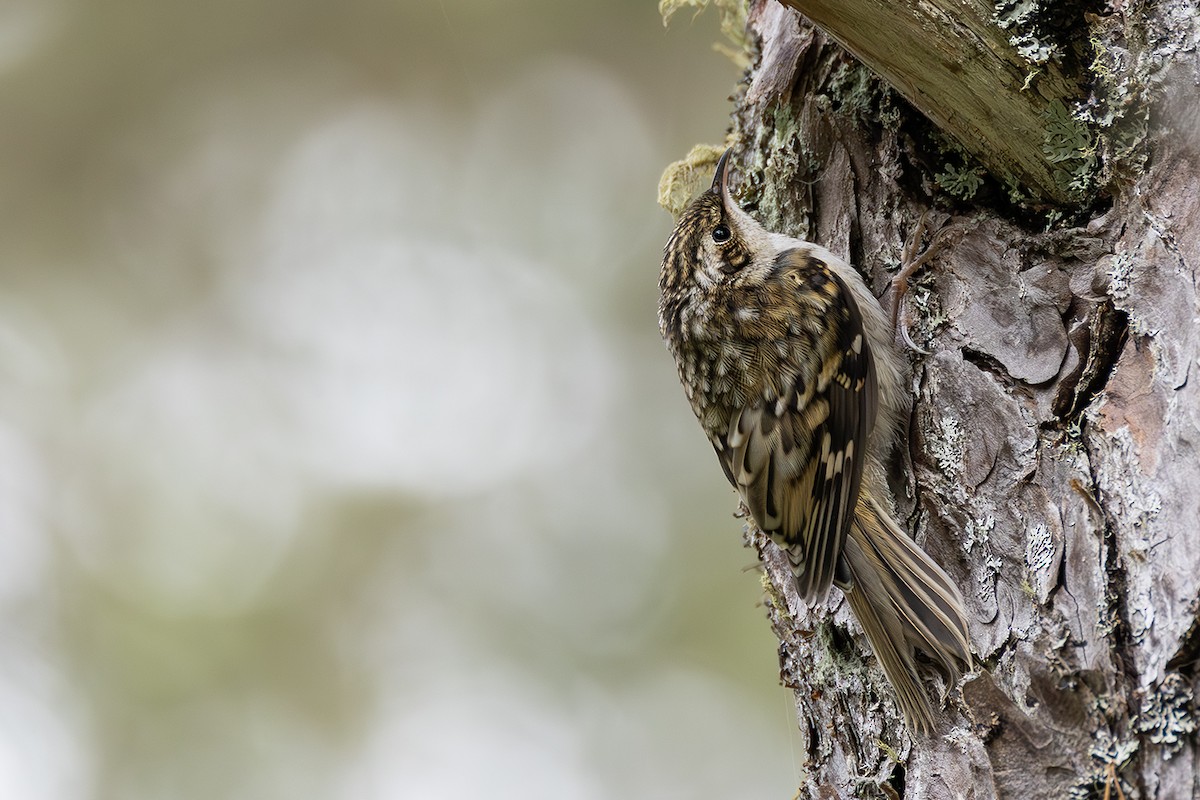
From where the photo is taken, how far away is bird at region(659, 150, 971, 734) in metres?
1.84

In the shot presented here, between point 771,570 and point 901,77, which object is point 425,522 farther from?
point 901,77

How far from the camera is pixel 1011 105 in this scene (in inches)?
71.4

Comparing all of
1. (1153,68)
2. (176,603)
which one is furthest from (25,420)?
(1153,68)

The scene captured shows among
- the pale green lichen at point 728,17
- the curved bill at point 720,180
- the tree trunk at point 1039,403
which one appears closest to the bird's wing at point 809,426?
the tree trunk at point 1039,403

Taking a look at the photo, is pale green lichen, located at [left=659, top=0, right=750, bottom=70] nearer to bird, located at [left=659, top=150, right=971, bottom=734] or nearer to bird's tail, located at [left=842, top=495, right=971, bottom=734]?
bird, located at [left=659, top=150, right=971, bottom=734]

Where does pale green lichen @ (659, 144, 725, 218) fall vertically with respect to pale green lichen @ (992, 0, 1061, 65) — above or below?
above

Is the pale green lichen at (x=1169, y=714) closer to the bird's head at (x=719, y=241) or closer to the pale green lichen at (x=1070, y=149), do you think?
the pale green lichen at (x=1070, y=149)

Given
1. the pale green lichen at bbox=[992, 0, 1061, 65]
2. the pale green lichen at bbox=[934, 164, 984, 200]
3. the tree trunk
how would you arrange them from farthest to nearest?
1. the pale green lichen at bbox=[934, 164, 984, 200]
2. the pale green lichen at bbox=[992, 0, 1061, 65]
3. the tree trunk

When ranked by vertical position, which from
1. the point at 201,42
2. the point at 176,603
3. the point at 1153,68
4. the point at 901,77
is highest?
the point at 201,42

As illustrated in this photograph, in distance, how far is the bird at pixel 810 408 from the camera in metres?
1.84

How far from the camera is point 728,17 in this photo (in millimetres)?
2779

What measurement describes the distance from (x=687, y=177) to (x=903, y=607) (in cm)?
136

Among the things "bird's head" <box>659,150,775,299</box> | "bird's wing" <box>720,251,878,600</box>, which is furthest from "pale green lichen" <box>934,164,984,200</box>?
Result: "bird's head" <box>659,150,775,299</box>

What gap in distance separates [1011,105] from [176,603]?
350cm
